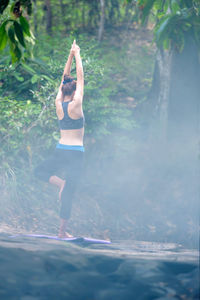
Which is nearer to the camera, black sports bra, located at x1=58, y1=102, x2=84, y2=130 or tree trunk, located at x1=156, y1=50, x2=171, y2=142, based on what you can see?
black sports bra, located at x1=58, y1=102, x2=84, y2=130

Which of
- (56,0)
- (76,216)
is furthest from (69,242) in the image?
(56,0)

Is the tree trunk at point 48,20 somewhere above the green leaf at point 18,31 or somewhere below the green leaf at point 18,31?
below

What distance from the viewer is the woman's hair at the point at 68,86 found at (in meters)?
5.50

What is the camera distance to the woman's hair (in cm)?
550

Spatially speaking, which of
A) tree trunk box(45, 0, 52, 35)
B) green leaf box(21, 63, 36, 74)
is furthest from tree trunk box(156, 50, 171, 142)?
tree trunk box(45, 0, 52, 35)

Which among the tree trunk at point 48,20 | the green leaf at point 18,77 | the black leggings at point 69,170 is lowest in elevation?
the black leggings at point 69,170

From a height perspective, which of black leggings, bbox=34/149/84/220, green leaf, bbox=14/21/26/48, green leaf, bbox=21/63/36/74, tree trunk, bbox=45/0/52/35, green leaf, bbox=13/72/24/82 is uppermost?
green leaf, bbox=14/21/26/48

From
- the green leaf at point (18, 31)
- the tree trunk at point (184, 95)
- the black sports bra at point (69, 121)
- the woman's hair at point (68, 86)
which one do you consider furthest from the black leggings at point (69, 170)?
the tree trunk at point (184, 95)

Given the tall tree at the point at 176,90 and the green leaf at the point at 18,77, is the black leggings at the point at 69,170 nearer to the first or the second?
the green leaf at the point at 18,77

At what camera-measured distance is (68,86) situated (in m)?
5.50

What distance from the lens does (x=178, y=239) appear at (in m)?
6.80

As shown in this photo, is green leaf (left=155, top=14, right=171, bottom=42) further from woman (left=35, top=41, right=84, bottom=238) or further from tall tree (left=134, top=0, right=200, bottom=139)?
tall tree (left=134, top=0, right=200, bottom=139)

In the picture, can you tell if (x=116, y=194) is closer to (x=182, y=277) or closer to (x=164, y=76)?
(x=164, y=76)

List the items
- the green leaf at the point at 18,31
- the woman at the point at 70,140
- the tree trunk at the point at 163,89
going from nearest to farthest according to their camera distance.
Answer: the green leaf at the point at 18,31 < the woman at the point at 70,140 < the tree trunk at the point at 163,89
